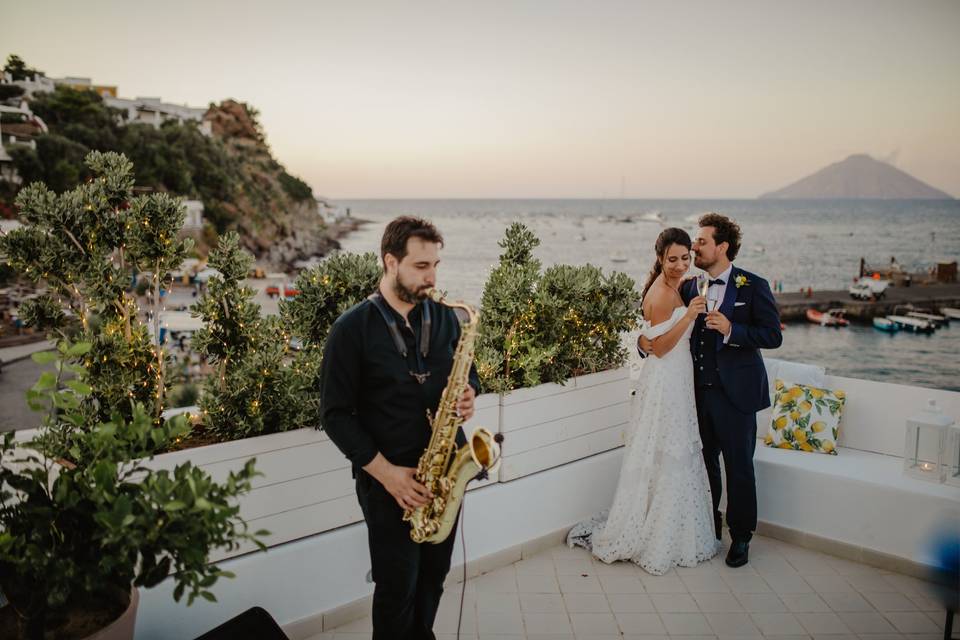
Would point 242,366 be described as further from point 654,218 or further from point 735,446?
point 654,218

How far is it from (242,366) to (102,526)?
1334mm

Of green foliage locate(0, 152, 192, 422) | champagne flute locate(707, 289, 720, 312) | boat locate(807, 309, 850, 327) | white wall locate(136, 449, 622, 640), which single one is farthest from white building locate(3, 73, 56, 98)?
boat locate(807, 309, 850, 327)

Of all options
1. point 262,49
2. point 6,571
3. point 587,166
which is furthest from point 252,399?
point 587,166

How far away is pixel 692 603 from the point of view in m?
3.36

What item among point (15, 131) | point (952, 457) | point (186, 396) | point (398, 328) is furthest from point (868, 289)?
point (15, 131)

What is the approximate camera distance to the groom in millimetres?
3592

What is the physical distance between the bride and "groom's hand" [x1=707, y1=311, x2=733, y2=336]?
0.12m

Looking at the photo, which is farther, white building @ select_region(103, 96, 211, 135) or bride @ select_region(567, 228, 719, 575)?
white building @ select_region(103, 96, 211, 135)

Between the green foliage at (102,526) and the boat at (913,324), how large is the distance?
47.7m

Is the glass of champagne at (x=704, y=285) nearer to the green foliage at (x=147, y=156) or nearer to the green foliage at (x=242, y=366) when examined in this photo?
the green foliage at (x=242, y=366)

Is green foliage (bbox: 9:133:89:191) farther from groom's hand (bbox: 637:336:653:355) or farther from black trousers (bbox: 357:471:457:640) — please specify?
black trousers (bbox: 357:471:457:640)

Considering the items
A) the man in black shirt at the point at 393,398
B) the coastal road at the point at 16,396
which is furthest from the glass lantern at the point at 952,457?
the coastal road at the point at 16,396

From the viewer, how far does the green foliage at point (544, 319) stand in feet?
12.5

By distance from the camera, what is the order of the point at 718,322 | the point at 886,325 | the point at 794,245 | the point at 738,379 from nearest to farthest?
1. the point at 718,322
2. the point at 738,379
3. the point at 886,325
4. the point at 794,245
